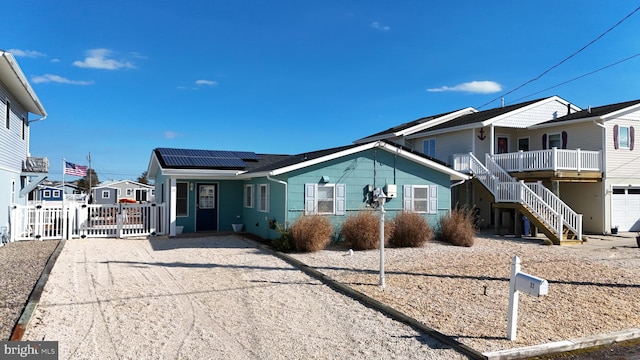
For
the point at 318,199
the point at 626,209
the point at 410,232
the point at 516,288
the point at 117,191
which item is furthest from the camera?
the point at 117,191

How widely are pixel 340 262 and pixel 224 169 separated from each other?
328 inches

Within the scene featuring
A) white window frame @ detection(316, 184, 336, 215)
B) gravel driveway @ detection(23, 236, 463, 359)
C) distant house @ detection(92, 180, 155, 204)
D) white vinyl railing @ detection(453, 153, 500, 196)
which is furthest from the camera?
distant house @ detection(92, 180, 155, 204)

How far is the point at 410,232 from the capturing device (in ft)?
43.8

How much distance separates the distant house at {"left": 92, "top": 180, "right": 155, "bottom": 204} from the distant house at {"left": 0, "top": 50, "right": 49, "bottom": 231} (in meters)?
25.5

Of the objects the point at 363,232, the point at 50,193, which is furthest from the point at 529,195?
the point at 50,193

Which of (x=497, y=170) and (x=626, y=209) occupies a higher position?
(x=497, y=170)

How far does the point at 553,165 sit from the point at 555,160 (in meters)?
0.23

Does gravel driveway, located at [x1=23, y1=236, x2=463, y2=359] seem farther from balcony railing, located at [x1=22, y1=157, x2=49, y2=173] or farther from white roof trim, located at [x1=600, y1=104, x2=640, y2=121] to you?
white roof trim, located at [x1=600, y1=104, x2=640, y2=121]

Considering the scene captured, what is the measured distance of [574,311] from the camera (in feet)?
21.3

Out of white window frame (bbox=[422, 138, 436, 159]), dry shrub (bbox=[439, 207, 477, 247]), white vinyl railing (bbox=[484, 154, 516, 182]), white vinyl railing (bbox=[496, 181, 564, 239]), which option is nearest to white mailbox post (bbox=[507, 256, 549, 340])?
dry shrub (bbox=[439, 207, 477, 247])

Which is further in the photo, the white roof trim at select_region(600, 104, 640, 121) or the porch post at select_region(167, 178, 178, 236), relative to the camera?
the white roof trim at select_region(600, 104, 640, 121)

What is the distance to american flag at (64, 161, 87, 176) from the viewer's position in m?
16.1

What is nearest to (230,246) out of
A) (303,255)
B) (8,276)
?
(303,255)

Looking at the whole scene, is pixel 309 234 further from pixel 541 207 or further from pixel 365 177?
pixel 541 207
